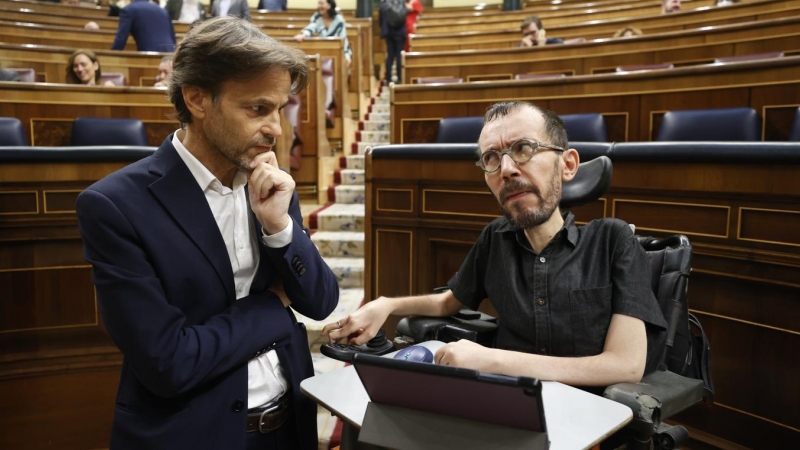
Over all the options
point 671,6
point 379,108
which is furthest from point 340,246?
point 671,6

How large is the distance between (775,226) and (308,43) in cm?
445

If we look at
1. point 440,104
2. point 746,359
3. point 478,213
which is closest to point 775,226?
point 746,359

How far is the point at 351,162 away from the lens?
4.77 meters

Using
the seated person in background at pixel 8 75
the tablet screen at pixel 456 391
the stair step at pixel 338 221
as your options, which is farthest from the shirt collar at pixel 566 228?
the seated person in background at pixel 8 75

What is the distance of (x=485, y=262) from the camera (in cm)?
132

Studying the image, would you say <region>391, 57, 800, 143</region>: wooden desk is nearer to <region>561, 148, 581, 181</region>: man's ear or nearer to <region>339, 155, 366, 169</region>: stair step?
<region>339, 155, 366, 169</region>: stair step

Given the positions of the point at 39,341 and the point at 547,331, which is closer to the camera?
the point at 547,331

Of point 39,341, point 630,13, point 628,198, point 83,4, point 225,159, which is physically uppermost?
point 83,4

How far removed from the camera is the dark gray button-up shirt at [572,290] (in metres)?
1.08

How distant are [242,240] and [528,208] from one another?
54 centimetres

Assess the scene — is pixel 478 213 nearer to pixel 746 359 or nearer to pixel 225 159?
pixel 746 359

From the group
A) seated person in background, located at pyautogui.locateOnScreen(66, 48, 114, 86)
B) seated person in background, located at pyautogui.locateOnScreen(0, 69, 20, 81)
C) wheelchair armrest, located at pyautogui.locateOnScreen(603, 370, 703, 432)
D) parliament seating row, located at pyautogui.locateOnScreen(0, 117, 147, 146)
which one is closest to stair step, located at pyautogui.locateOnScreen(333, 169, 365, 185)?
parliament seating row, located at pyautogui.locateOnScreen(0, 117, 147, 146)

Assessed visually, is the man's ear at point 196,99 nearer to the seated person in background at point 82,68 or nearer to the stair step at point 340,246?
the stair step at point 340,246

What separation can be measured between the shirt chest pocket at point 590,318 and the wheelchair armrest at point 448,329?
195 millimetres
